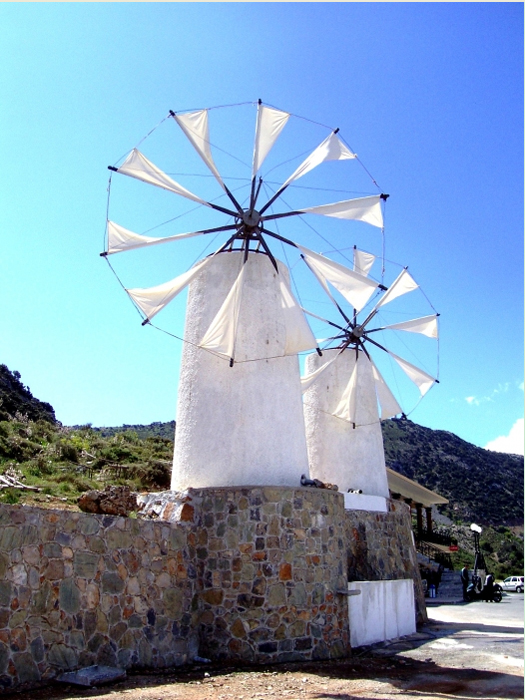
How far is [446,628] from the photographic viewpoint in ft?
43.6

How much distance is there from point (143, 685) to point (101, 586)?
1139 mm

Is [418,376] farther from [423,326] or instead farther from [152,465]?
[152,465]

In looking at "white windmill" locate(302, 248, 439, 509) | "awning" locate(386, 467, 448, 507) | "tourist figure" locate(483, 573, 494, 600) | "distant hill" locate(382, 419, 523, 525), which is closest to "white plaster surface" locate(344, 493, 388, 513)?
"white windmill" locate(302, 248, 439, 509)

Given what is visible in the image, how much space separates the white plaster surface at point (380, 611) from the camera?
9.87 meters

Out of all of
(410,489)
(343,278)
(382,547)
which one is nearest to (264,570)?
(343,278)

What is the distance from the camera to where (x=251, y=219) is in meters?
10.4

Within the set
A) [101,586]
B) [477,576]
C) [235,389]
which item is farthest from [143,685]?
[477,576]

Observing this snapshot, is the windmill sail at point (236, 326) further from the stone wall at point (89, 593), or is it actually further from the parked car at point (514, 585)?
the parked car at point (514, 585)

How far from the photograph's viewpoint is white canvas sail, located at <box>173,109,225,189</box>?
396 inches

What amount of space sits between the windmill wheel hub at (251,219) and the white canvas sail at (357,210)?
2.44ft

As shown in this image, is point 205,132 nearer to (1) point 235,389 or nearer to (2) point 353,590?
(1) point 235,389

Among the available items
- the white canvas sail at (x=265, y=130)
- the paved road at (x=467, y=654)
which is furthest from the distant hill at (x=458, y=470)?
the white canvas sail at (x=265, y=130)

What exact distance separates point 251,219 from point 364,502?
6.43 m

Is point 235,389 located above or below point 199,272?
below
